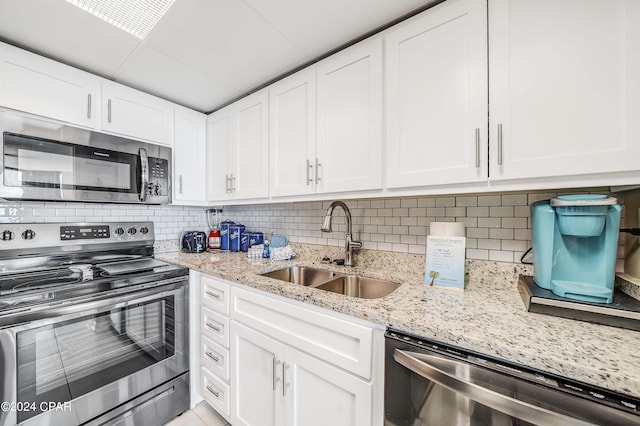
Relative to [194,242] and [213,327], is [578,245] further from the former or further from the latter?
[194,242]

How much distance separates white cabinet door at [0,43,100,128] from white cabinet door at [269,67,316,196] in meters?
1.14

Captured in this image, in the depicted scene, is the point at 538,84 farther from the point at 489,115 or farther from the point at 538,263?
the point at 538,263

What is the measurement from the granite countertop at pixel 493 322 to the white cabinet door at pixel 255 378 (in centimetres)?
28

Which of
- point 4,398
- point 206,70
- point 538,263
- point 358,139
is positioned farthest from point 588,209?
point 4,398

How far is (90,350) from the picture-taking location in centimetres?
127

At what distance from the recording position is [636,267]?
884 millimetres

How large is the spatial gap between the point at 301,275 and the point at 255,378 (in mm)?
643

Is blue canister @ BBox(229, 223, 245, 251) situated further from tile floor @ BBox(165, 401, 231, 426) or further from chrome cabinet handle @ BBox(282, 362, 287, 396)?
chrome cabinet handle @ BBox(282, 362, 287, 396)

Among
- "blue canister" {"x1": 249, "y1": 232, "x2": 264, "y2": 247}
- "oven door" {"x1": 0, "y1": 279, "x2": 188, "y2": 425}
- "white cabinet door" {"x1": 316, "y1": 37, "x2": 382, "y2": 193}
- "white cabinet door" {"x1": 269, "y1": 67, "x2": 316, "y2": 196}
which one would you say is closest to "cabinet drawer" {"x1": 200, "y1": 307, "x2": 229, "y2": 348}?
"oven door" {"x1": 0, "y1": 279, "x2": 188, "y2": 425}

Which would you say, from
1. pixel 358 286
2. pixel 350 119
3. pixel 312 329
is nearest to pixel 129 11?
pixel 350 119

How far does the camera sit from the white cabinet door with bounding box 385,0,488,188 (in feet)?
3.22

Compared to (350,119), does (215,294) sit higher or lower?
lower

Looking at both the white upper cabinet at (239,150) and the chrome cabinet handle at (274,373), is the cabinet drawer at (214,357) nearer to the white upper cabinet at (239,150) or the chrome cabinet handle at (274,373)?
the chrome cabinet handle at (274,373)

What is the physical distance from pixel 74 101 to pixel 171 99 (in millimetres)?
611
